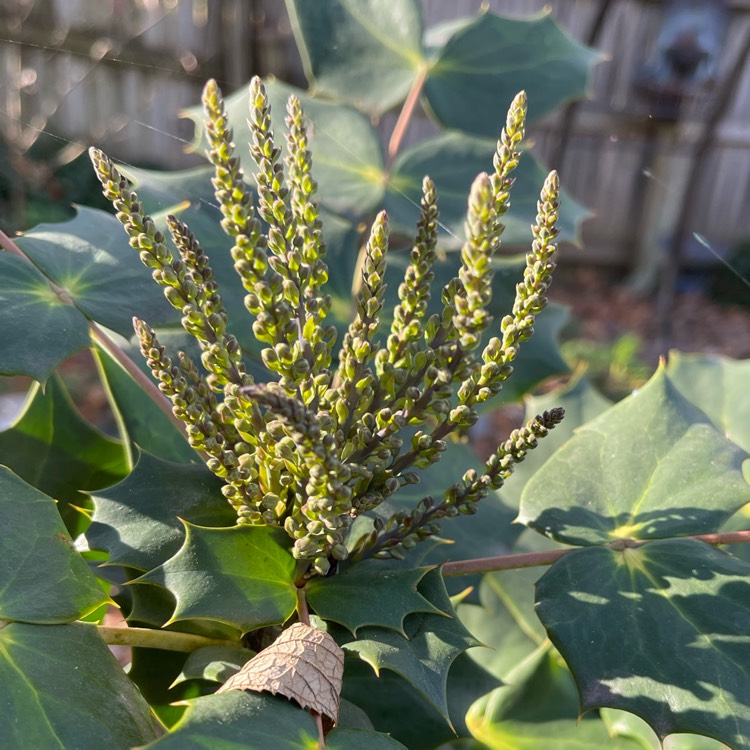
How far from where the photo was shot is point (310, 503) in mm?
480

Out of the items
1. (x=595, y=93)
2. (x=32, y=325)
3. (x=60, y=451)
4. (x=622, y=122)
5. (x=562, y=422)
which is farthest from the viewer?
(x=595, y=93)

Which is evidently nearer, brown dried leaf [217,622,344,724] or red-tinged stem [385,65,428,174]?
brown dried leaf [217,622,344,724]

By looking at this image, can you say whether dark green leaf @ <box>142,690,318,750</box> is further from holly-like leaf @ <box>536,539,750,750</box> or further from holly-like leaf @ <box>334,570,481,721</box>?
holly-like leaf @ <box>536,539,750,750</box>

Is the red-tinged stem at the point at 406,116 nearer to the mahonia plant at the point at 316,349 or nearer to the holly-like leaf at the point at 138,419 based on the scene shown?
the holly-like leaf at the point at 138,419

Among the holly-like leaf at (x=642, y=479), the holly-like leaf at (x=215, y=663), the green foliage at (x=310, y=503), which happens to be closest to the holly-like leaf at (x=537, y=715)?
the green foliage at (x=310, y=503)

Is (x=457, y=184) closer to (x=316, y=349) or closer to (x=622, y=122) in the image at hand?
(x=316, y=349)

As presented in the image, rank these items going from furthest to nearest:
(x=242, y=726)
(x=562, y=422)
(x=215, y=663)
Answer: (x=562, y=422), (x=215, y=663), (x=242, y=726)

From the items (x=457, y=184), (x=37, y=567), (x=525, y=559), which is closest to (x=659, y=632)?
(x=525, y=559)

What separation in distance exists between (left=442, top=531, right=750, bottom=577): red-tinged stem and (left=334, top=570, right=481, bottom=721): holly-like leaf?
46 millimetres

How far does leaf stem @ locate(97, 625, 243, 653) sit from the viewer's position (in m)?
0.53

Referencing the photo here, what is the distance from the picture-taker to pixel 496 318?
112 centimetres

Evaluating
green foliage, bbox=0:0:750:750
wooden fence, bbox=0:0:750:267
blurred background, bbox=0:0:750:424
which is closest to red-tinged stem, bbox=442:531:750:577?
green foliage, bbox=0:0:750:750

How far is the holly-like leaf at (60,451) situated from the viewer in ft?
2.56

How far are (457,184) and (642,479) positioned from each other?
592 millimetres
